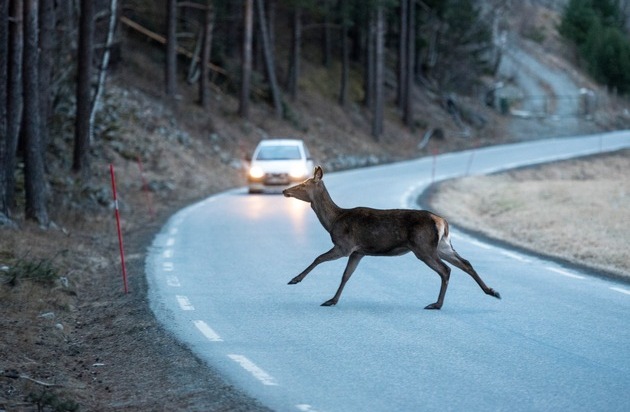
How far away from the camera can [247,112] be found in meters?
48.1

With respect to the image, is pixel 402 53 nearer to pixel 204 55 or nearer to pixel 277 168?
pixel 204 55

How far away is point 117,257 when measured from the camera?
17891 mm

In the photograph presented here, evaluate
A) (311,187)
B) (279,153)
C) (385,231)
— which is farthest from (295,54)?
(385,231)

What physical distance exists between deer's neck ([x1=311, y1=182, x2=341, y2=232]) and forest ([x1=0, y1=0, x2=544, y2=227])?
308 inches

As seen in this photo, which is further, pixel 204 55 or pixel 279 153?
pixel 204 55

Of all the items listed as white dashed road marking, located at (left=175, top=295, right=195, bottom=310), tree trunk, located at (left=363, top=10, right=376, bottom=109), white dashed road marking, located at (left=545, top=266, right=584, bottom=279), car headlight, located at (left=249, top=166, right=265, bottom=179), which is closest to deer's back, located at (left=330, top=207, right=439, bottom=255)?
white dashed road marking, located at (left=175, top=295, right=195, bottom=310)

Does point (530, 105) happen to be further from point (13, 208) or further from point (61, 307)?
point (61, 307)

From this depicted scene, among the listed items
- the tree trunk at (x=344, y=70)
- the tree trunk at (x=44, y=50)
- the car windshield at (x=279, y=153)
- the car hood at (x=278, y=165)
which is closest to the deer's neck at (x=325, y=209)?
the tree trunk at (x=44, y=50)

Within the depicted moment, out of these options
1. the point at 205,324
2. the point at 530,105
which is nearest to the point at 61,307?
the point at 205,324

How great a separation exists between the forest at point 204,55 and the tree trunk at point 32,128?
21 mm

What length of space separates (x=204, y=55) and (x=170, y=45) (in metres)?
2.74

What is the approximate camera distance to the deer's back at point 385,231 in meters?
11.4

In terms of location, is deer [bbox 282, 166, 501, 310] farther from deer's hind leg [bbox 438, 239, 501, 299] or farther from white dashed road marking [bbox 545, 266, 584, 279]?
white dashed road marking [bbox 545, 266, 584, 279]

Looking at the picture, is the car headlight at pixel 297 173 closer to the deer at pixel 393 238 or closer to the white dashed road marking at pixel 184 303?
the white dashed road marking at pixel 184 303
